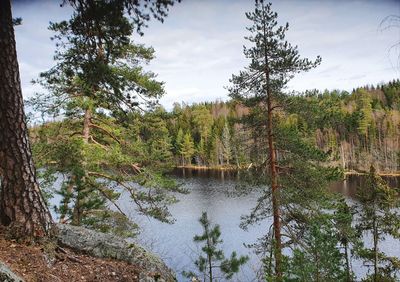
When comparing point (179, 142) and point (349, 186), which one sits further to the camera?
point (179, 142)

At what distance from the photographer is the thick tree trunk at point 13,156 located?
4203mm

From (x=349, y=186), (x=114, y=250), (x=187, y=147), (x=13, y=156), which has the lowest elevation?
(x=349, y=186)

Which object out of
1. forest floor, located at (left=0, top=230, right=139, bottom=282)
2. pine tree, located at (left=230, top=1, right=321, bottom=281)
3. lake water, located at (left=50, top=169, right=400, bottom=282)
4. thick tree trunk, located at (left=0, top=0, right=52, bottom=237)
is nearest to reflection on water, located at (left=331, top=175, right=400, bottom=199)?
lake water, located at (left=50, top=169, right=400, bottom=282)

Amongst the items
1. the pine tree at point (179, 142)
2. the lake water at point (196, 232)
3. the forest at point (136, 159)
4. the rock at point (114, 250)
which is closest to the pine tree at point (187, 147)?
the pine tree at point (179, 142)

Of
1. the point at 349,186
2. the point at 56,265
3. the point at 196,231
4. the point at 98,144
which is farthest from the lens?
the point at 349,186

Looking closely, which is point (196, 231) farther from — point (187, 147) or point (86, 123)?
point (187, 147)

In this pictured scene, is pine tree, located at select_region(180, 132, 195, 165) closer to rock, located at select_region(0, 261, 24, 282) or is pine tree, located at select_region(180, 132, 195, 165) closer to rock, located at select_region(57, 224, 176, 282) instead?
rock, located at select_region(57, 224, 176, 282)

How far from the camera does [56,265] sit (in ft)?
13.9

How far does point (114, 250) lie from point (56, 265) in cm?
85

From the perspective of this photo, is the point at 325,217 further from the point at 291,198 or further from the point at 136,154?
the point at 136,154

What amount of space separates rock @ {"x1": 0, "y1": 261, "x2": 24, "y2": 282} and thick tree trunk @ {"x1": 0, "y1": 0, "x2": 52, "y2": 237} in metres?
0.84

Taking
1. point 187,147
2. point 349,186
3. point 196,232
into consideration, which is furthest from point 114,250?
point 187,147

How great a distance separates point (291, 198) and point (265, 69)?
12.8 ft

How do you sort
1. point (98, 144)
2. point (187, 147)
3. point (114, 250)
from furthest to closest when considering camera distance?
point (187, 147) → point (98, 144) → point (114, 250)
